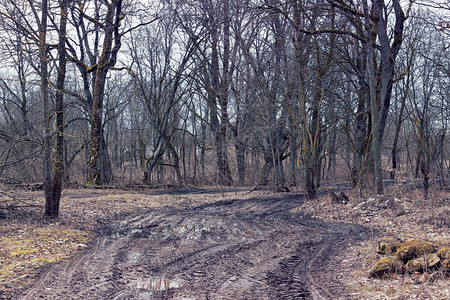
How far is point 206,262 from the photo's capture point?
21.2ft

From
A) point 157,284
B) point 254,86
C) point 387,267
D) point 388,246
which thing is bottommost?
point 157,284

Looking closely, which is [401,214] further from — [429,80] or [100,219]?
[429,80]

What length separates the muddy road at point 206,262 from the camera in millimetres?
4891

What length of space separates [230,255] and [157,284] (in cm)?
196

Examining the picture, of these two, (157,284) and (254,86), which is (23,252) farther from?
(254,86)

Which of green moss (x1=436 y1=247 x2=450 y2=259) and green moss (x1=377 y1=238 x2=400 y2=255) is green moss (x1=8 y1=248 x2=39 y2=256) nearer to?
green moss (x1=377 y1=238 x2=400 y2=255)

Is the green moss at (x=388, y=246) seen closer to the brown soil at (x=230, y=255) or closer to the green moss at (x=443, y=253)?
the brown soil at (x=230, y=255)

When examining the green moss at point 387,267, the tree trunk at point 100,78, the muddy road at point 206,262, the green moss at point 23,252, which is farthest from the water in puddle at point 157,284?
the tree trunk at point 100,78

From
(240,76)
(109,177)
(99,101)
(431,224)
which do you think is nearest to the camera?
(431,224)

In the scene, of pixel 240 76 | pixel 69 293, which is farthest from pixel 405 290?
pixel 240 76

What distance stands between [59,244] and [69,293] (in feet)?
9.71

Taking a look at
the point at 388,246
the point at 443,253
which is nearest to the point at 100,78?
the point at 388,246

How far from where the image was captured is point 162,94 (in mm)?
26859

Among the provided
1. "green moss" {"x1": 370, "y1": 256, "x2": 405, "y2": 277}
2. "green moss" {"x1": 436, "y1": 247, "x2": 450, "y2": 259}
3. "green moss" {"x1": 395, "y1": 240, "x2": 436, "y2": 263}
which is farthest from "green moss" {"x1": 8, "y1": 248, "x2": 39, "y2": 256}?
"green moss" {"x1": 436, "y1": 247, "x2": 450, "y2": 259}
